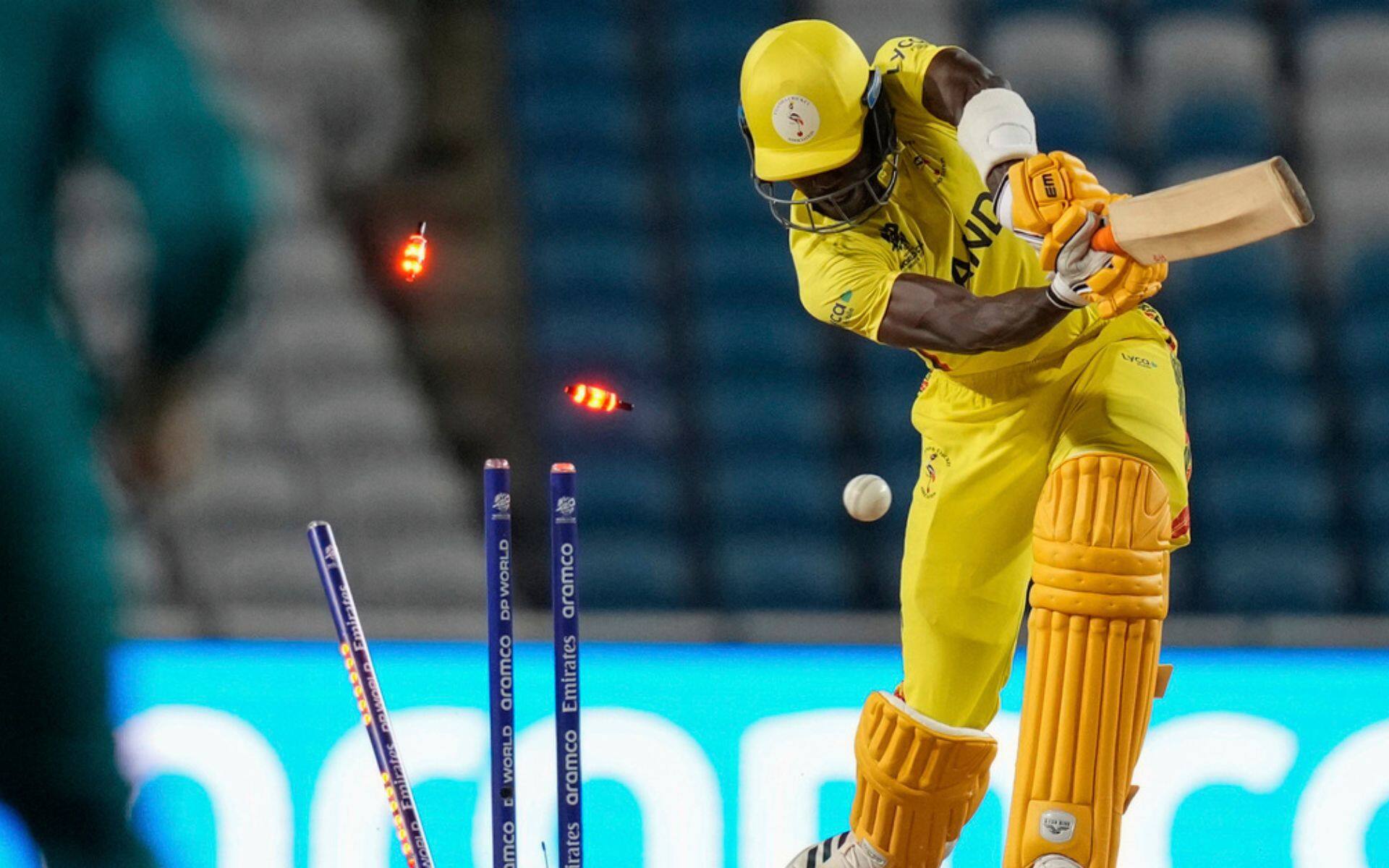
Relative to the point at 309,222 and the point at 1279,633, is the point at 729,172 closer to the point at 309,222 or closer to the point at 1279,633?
the point at 309,222

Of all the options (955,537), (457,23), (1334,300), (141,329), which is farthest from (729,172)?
(141,329)

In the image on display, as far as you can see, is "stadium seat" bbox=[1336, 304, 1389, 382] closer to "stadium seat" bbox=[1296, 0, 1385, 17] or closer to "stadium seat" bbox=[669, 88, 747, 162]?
"stadium seat" bbox=[1296, 0, 1385, 17]

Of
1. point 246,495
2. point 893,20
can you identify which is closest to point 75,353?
point 246,495

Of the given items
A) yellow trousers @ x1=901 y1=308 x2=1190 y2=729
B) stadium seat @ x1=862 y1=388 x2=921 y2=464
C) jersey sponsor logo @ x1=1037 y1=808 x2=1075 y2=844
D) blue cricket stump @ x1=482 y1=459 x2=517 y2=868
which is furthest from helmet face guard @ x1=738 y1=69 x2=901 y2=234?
stadium seat @ x1=862 y1=388 x2=921 y2=464

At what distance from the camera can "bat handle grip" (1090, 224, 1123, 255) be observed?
1898 mm

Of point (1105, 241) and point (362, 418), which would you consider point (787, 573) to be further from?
point (1105, 241)

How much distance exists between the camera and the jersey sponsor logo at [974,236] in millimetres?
2299

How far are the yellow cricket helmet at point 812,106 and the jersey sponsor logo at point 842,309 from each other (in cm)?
14

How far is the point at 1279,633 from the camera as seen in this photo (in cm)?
305

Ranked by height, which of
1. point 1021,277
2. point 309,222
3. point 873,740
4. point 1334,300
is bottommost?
point 873,740

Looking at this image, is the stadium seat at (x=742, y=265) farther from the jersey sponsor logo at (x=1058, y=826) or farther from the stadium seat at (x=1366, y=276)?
the jersey sponsor logo at (x=1058, y=826)

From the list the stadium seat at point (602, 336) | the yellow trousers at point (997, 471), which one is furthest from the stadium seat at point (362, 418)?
the yellow trousers at point (997, 471)

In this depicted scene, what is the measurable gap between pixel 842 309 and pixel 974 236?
0.21 m

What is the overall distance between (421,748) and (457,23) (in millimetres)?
1468
